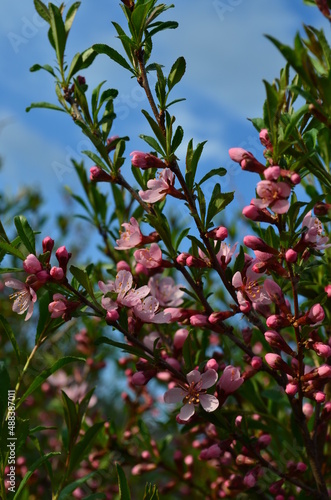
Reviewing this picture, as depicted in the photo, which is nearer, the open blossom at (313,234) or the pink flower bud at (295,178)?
the pink flower bud at (295,178)

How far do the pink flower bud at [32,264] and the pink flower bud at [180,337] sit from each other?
23.0 inches

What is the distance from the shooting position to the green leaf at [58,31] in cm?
183

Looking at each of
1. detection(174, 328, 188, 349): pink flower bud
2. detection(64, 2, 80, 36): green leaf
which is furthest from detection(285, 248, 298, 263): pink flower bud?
detection(64, 2, 80, 36): green leaf

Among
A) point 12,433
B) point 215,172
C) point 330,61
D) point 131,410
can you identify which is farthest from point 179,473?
point 330,61

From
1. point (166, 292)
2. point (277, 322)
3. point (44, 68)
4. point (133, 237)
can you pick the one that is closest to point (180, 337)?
point (166, 292)

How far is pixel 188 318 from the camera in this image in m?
1.66

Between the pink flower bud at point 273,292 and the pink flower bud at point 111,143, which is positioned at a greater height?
the pink flower bud at point 111,143

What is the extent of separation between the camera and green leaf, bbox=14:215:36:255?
1.52 meters

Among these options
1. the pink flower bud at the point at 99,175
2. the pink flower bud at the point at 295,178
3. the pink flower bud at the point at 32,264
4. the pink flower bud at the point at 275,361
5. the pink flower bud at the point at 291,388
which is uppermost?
the pink flower bud at the point at 99,175

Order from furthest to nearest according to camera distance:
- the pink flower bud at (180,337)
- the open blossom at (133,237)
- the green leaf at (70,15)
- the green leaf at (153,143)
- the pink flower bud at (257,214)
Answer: the green leaf at (70,15) < the pink flower bud at (180,337) < the open blossom at (133,237) < the green leaf at (153,143) < the pink flower bud at (257,214)

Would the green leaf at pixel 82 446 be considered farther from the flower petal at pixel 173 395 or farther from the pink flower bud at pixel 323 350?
the pink flower bud at pixel 323 350

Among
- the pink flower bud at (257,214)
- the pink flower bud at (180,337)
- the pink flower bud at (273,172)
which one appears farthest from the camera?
the pink flower bud at (180,337)

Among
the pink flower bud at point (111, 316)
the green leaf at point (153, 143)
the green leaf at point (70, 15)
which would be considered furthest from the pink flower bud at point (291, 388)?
the green leaf at point (70, 15)

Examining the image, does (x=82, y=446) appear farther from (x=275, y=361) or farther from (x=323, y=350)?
(x=323, y=350)
